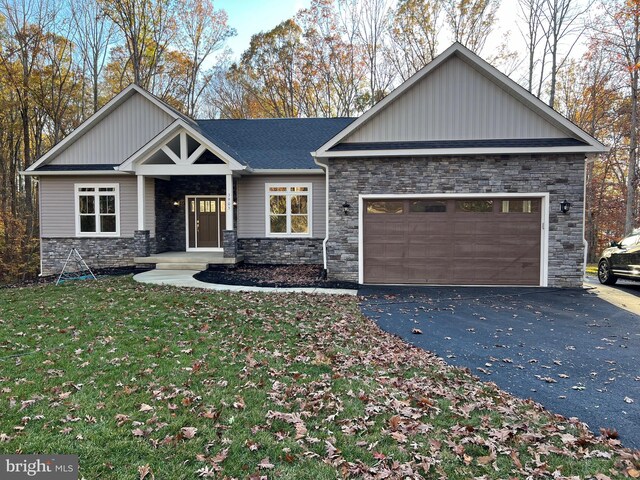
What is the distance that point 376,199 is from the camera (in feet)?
37.4

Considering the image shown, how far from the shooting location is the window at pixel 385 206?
37.4 ft

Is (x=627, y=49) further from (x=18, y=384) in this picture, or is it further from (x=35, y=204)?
(x=35, y=204)

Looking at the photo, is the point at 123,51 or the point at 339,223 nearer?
the point at 339,223

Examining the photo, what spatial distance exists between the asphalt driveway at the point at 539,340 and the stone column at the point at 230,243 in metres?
5.22

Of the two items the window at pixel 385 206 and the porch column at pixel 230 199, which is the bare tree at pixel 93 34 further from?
the window at pixel 385 206

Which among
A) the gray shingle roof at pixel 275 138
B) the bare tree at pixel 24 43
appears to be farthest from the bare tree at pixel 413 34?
the bare tree at pixel 24 43

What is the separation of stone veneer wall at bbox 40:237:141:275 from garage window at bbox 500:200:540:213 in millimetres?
12284

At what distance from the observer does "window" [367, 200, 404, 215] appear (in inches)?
449

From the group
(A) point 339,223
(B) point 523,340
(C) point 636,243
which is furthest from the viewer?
(A) point 339,223

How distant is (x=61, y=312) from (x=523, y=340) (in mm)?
8115

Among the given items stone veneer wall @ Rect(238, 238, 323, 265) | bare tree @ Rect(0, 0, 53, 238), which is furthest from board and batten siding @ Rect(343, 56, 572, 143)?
bare tree @ Rect(0, 0, 53, 238)

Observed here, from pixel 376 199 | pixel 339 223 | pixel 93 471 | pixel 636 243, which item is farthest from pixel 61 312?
pixel 636 243

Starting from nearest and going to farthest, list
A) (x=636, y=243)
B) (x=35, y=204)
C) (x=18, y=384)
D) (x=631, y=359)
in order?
1. (x=18, y=384)
2. (x=631, y=359)
3. (x=636, y=243)
4. (x=35, y=204)

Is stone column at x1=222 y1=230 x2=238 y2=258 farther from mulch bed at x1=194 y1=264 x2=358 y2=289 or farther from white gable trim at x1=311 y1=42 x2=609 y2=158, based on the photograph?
white gable trim at x1=311 y1=42 x2=609 y2=158
